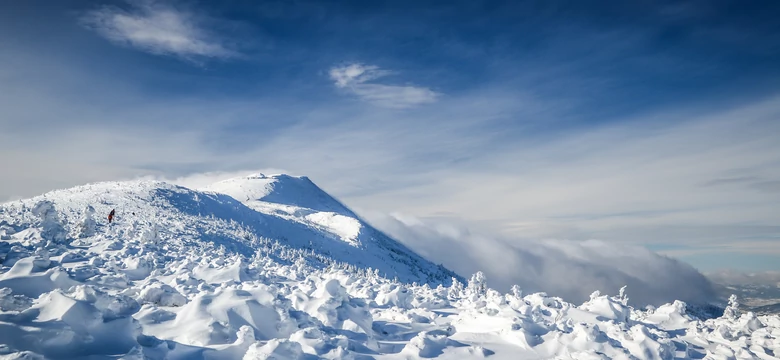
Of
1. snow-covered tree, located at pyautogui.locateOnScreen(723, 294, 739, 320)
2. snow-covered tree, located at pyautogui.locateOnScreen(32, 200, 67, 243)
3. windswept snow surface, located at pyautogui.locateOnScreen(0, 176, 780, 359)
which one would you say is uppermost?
snow-covered tree, located at pyautogui.locateOnScreen(32, 200, 67, 243)

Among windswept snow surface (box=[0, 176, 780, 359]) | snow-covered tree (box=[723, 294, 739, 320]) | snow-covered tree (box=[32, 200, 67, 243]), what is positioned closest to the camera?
windswept snow surface (box=[0, 176, 780, 359])

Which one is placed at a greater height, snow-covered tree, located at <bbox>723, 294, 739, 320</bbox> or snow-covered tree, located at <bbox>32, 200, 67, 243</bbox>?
snow-covered tree, located at <bbox>32, 200, 67, 243</bbox>

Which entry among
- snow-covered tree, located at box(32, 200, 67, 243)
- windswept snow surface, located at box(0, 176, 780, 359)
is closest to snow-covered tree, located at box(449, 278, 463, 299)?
windswept snow surface, located at box(0, 176, 780, 359)

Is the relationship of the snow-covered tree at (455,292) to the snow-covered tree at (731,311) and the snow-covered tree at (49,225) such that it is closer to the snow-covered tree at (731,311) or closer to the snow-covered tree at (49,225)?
the snow-covered tree at (731,311)

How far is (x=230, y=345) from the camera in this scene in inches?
581

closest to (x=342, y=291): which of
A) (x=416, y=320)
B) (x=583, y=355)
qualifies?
(x=416, y=320)

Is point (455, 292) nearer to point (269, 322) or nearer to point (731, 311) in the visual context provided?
point (731, 311)

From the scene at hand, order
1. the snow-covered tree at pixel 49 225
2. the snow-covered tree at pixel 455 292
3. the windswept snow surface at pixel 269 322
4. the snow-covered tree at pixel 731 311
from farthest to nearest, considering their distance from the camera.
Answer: the snow-covered tree at pixel 455 292 → the snow-covered tree at pixel 731 311 → the snow-covered tree at pixel 49 225 → the windswept snow surface at pixel 269 322

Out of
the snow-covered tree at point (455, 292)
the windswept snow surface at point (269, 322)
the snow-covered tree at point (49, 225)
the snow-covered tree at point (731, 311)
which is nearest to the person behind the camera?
the windswept snow surface at point (269, 322)

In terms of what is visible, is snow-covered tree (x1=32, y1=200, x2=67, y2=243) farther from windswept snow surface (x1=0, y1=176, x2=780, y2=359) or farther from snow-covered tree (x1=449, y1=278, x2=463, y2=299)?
snow-covered tree (x1=449, y1=278, x2=463, y2=299)

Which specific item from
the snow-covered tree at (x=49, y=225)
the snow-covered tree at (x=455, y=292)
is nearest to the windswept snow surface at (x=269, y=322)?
the snow-covered tree at (x=49, y=225)

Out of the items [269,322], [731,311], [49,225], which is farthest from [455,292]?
[49,225]

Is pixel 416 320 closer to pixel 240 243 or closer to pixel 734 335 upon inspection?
pixel 734 335

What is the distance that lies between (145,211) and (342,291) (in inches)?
4822
